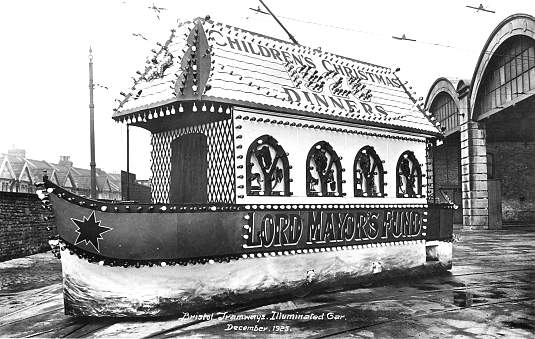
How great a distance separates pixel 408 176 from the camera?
11.2 meters

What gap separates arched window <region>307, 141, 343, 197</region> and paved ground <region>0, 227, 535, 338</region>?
1.93 m

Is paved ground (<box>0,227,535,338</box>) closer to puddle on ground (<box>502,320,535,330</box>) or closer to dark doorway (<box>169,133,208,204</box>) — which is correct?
puddle on ground (<box>502,320,535,330</box>)

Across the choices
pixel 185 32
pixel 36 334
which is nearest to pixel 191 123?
pixel 185 32

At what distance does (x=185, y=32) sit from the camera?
348 inches

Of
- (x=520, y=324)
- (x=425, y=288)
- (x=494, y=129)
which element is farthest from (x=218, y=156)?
(x=494, y=129)

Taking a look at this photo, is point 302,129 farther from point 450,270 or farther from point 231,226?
point 450,270

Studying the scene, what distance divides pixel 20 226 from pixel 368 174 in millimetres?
10599

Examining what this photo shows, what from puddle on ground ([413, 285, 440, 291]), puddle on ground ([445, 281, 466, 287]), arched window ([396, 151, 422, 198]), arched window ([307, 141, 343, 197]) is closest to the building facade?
arched window ([396, 151, 422, 198])

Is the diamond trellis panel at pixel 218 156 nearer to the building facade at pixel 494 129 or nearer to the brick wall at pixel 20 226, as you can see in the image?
the brick wall at pixel 20 226

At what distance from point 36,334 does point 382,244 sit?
6.75 metres

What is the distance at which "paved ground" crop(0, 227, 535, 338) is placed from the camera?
6367 millimetres

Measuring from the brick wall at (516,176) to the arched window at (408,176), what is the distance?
23150 mm

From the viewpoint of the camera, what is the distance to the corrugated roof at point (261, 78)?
8.07m

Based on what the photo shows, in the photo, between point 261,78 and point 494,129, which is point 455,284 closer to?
point 261,78
